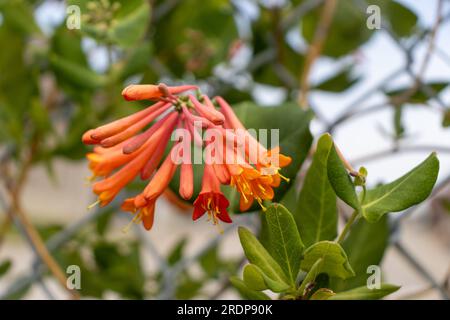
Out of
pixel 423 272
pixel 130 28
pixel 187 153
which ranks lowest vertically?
pixel 423 272

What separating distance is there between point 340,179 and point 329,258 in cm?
4

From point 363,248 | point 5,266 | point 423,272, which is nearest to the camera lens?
point 363,248

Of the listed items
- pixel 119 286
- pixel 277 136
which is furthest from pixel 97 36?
pixel 119 286

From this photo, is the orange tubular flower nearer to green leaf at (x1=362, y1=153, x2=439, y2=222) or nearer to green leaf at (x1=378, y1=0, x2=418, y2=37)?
green leaf at (x1=362, y1=153, x2=439, y2=222)

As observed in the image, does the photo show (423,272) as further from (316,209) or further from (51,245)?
(51,245)

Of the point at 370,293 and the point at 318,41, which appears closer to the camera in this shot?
the point at 370,293

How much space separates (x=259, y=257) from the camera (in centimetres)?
33

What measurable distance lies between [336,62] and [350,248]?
1.45 feet

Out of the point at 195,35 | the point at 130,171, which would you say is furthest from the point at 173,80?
the point at 130,171

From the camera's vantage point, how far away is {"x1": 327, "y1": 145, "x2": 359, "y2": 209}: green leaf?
326 mm

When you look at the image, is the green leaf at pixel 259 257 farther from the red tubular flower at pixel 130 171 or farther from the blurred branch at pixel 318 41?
the blurred branch at pixel 318 41

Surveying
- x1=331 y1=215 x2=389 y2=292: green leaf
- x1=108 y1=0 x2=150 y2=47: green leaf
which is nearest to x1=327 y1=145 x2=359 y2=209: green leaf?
x1=331 y1=215 x2=389 y2=292: green leaf

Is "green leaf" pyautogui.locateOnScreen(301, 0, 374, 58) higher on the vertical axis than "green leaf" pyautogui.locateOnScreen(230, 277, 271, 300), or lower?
higher

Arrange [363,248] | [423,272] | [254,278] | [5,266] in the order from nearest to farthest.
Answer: [254,278], [363,248], [423,272], [5,266]
